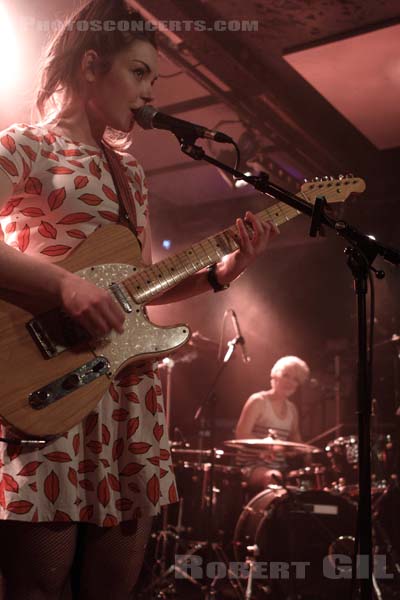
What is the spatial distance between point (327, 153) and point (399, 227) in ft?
3.61

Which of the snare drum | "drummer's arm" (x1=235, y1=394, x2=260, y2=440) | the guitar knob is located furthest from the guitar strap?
"drummer's arm" (x1=235, y1=394, x2=260, y2=440)

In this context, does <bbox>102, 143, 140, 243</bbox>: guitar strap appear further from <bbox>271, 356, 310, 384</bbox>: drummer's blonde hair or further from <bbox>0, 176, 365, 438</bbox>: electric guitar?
<bbox>271, 356, 310, 384</bbox>: drummer's blonde hair

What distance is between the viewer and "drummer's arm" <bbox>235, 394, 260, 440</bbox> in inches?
253

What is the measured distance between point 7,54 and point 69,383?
4360 mm

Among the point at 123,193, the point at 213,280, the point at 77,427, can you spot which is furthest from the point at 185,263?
the point at 77,427

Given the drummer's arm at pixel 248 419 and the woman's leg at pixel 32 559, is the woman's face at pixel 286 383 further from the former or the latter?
the woman's leg at pixel 32 559

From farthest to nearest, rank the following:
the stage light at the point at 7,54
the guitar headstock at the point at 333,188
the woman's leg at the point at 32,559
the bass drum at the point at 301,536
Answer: the bass drum at the point at 301,536
the stage light at the point at 7,54
the guitar headstock at the point at 333,188
the woman's leg at the point at 32,559

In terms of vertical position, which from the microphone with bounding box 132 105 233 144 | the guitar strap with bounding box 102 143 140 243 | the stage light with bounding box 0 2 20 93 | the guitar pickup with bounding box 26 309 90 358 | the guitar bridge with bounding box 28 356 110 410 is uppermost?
the stage light with bounding box 0 2 20 93

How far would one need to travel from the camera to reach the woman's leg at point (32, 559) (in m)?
1.53

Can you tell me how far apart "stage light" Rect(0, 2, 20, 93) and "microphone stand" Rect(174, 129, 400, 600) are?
3.50m

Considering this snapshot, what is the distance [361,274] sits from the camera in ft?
6.95

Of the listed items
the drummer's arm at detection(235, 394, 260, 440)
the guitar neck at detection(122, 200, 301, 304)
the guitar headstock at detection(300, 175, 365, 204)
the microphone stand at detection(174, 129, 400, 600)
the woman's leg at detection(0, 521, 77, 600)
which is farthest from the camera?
the drummer's arm at detection(235, 394, 260, 440)

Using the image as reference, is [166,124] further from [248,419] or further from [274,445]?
[248,419]

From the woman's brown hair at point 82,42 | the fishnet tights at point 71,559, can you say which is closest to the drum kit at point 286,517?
the fishnet tights at point 71,559
